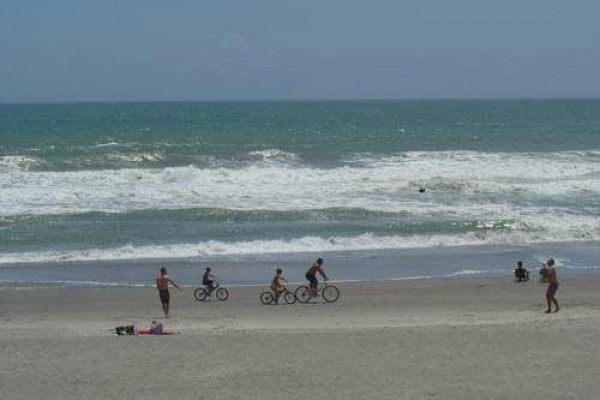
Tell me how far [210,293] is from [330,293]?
2.71m

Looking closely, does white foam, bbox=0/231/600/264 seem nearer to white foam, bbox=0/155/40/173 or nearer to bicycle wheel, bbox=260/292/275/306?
bicycle wheel, bbox=260/292/275/306

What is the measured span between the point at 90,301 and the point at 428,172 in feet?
97.3

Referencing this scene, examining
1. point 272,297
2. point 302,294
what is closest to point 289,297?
point 302,294

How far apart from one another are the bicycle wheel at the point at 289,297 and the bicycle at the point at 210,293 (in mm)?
1342

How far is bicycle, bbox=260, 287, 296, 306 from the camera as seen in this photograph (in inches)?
864

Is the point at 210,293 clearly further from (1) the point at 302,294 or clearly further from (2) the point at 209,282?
(1) the point at 302,294

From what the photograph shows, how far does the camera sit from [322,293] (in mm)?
22203

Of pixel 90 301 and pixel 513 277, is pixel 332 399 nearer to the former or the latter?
pixel 90 301

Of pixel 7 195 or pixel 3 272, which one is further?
pixel 7 195

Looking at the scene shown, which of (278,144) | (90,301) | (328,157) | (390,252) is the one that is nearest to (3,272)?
(90,301)

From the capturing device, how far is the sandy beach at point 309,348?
1388 centimetres

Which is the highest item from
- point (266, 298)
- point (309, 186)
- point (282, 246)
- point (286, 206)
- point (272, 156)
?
point (272, 156)

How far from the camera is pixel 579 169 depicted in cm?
5109

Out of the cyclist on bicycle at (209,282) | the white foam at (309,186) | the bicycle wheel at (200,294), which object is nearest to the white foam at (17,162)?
the white foam at (309,186)
